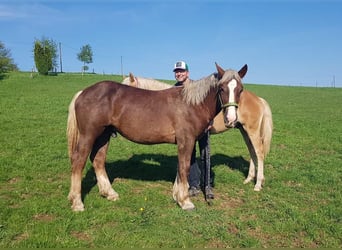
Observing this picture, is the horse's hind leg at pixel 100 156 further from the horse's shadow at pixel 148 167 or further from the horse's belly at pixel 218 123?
the horse's belly at pixel 218 123

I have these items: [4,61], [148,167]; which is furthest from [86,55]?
[148,167]

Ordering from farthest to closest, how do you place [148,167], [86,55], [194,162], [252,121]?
[86,55], [148,167], [252,121], [194,162]

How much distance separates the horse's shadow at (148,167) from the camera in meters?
6.82

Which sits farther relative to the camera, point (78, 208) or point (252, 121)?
point (252, 121)

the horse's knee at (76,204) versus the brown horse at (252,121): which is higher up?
the brown horse at (252,121)

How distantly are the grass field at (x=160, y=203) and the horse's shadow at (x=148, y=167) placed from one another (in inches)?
1.0

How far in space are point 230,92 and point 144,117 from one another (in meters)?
1.54

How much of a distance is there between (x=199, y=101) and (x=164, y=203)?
1965 millimetres

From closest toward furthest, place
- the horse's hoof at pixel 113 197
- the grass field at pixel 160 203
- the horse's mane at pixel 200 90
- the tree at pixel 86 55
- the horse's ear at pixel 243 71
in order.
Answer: the grass field at pixel 160 203
the horse's ear at pixel 243 71
the horse's mane at pixel 200 90
the horse's hoof at pixel 113 197
the tree at pixel 86 55

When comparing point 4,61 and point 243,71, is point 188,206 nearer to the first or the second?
point 243,71

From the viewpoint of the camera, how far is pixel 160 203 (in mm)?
5465

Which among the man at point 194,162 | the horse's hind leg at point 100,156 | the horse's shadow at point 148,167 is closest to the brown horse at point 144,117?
the horse's hind leg at point 100,156

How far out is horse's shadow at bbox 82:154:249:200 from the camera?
6.82 meters

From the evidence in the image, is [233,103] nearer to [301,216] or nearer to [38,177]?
[301,216]
